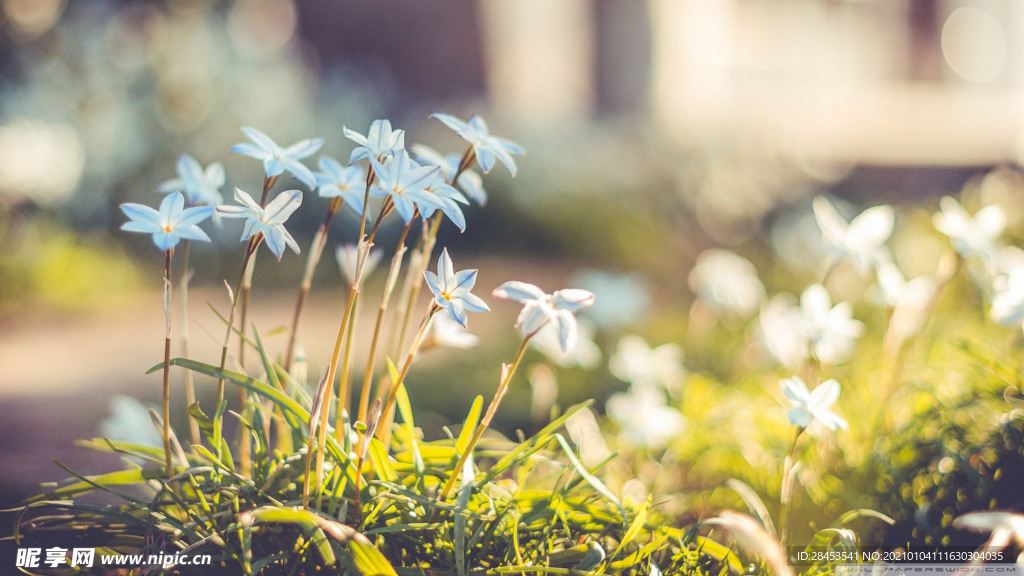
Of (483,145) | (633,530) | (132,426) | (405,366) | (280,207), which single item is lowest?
(633,530)

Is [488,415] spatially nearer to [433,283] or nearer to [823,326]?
[433,283]

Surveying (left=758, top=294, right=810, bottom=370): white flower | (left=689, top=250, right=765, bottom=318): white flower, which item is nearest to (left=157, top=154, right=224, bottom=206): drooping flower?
(left=758, top=294, right=810, bottom=370): white flower

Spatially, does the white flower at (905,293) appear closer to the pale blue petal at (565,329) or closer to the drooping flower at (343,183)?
the pale blue petal at (565,329)

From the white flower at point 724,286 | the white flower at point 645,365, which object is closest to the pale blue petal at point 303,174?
the white flower at point 645,365

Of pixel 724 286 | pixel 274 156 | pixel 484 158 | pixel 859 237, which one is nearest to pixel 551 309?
pixel 484 158

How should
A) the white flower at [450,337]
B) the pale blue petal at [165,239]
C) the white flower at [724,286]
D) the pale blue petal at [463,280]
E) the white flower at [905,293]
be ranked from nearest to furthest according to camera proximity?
the pale blue petal at [165,239] → the pale blue petal at [463,280] → the white flower at [450,337] → the white flower at [905,293] → the white flower at [724,286]
